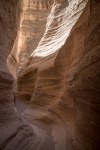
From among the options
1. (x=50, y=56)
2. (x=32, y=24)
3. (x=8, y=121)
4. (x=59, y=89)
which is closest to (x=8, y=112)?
(x=8, y=121)

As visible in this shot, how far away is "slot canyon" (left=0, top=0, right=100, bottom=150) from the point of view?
1.75 meters

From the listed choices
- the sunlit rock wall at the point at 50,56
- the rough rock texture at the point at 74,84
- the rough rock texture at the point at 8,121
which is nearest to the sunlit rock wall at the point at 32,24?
the sunlit rock wall at the point at 50,56

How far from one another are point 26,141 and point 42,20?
10375 mm

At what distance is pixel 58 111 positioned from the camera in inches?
143

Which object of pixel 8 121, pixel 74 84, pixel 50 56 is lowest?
pixel 8 121

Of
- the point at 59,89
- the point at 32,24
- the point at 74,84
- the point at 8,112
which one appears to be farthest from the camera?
the point at 32,24

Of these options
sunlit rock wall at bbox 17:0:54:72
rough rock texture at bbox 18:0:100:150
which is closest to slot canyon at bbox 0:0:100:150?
rough rock texture at bbox 18:0:100:150

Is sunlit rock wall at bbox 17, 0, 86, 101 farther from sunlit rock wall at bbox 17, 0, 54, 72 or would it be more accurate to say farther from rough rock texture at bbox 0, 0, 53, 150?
sunlit rock wall at bbox 17, 0, 54, 72

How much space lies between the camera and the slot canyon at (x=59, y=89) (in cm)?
175

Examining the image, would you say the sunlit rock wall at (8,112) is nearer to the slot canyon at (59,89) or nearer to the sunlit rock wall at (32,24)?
the slot canyon at (59,89)

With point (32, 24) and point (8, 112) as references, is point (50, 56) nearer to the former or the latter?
point (8, 112)

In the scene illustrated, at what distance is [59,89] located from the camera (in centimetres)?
435

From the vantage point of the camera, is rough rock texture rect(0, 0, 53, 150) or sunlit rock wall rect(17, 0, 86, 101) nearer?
rough rock texture rect(0, 0, 53, 150)

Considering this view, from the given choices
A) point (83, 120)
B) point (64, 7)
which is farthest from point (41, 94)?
point (64, 7)
